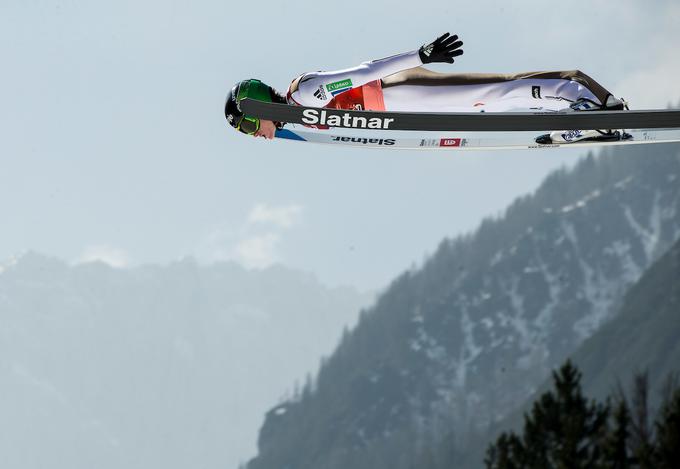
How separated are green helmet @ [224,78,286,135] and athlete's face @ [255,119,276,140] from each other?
0.05 m

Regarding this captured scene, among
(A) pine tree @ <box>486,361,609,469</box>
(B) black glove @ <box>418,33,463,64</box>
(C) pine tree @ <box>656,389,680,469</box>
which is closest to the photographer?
(B) black glove @ <box>418,33,463,64</box>

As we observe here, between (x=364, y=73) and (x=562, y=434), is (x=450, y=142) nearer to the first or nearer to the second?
(x=364, y=73)

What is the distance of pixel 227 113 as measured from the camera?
46.0 ft

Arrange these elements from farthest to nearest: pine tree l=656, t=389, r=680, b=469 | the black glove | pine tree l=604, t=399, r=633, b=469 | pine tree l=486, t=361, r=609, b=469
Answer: pine tree l=486, t=361, r=609, b=469 < pine tree l=604, t=399, r=633, b=469 < pine tree l=656, t=389, r=680, b=469 < the black glove

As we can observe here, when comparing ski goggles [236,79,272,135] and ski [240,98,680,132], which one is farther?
ski goggles [236,79,272,135]

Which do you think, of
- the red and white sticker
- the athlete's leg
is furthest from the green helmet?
the red and white sticker

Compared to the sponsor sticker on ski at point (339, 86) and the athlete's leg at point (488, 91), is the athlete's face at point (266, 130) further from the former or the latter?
the athlete's leg at point (488, 91)

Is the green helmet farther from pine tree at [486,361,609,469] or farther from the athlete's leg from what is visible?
pine tree at [486,361,609,469]

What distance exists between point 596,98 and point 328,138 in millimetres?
3295

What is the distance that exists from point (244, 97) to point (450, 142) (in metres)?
2.49

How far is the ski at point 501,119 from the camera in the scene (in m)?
12.9

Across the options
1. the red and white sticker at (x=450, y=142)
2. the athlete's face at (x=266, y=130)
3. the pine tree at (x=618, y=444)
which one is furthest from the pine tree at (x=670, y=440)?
the athlete's face at (x=266, y=130)

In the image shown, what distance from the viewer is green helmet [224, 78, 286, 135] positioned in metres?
13.9

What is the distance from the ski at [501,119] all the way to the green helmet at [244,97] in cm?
35
